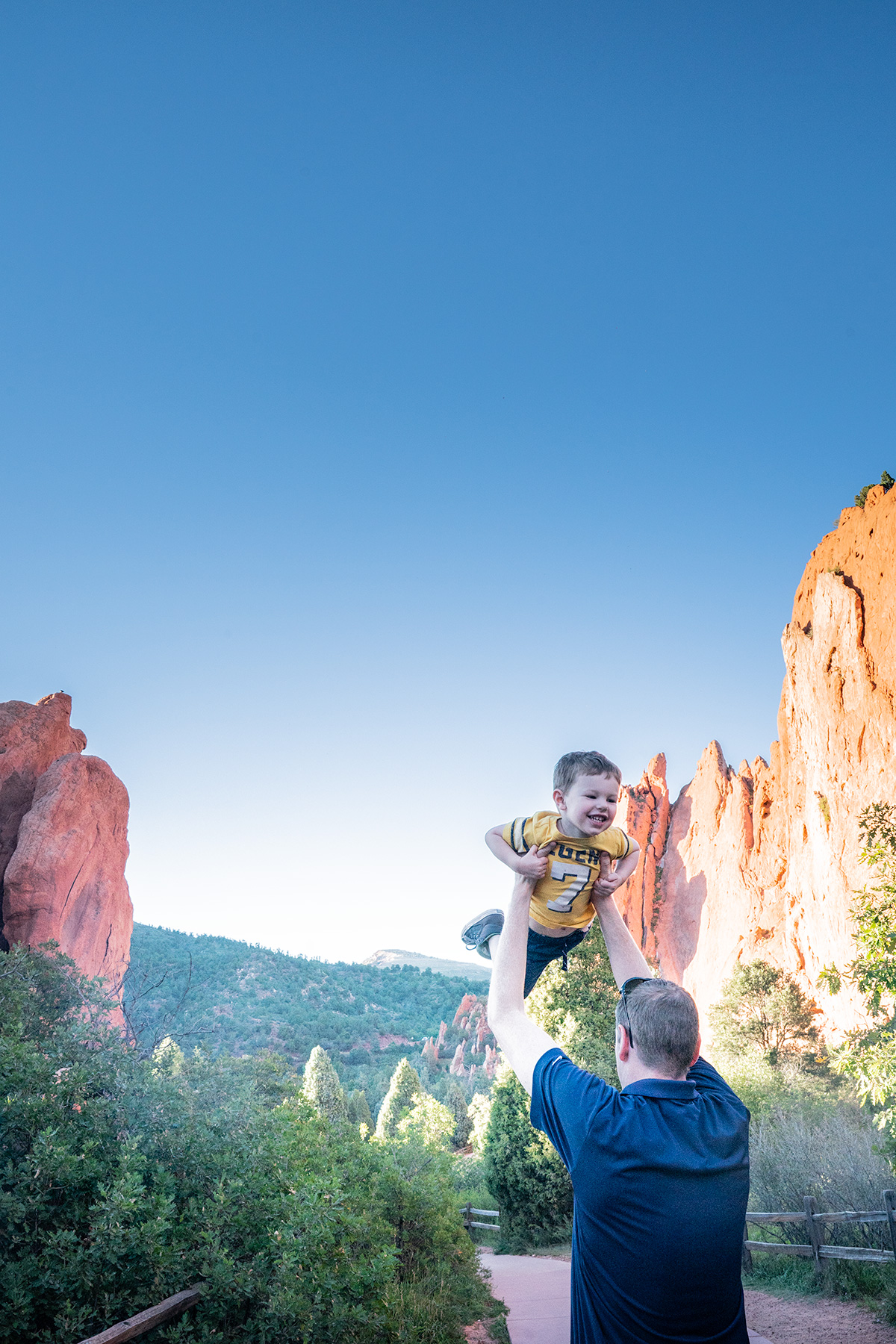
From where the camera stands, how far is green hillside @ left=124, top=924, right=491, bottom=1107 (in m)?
56.2

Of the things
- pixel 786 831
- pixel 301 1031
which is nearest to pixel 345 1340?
pixel 786 831

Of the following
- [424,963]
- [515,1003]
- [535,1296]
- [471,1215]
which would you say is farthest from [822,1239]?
[424,963]

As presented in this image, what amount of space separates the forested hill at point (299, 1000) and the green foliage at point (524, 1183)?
29518 mm

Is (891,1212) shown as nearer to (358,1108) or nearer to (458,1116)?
(358,1108)

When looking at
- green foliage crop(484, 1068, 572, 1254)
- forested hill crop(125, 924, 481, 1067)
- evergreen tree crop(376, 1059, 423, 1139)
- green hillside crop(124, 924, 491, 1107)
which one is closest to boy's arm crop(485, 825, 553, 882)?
green foliage crop(484, 1068, 572, 1254)

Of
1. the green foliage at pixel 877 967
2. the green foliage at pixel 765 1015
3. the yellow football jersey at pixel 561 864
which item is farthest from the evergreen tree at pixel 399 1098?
the yellow football jersey at pixel 561 864

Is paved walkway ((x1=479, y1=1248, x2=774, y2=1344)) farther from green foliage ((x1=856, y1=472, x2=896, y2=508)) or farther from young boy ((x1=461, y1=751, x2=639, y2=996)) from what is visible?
green foliage ((x1=856, y1=472, x2=896, y2=508))

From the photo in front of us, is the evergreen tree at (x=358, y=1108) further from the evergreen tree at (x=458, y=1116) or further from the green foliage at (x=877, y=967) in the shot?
the green foliage at (x=877, y=967)

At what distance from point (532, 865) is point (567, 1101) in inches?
34.7

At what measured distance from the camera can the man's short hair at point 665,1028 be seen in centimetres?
186

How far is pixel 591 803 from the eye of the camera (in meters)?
2.90

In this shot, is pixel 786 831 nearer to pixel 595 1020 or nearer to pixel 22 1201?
pixel 595 1020

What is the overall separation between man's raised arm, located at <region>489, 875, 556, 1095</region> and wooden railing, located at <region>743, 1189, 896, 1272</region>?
37.1ft

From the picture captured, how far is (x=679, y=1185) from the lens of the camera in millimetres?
1657
